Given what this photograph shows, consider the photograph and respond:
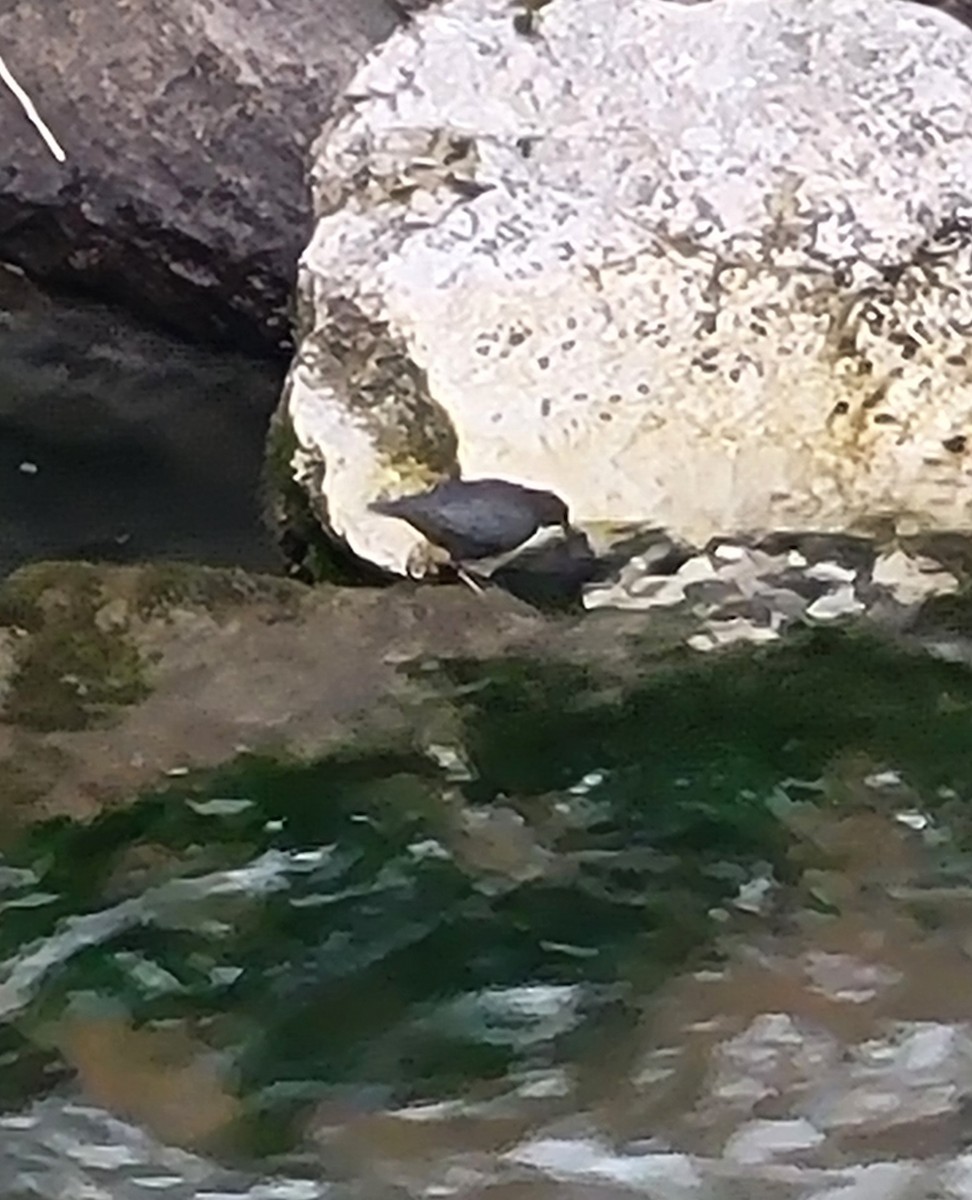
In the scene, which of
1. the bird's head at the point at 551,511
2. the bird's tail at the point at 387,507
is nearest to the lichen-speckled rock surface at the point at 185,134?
the bird's tail at the point at 387,507

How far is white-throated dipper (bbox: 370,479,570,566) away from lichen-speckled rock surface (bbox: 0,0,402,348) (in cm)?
123

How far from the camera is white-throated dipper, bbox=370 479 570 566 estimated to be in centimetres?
350

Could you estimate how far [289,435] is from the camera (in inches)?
148

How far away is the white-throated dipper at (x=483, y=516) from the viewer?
3.50 meters

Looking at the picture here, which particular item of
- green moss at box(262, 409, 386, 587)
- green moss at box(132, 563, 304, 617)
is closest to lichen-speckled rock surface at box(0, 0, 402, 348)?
green moss at box(262, 409, 386, 587)

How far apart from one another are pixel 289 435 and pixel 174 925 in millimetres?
1295

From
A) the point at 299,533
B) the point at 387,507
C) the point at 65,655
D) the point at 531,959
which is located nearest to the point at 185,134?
the point at 299,533

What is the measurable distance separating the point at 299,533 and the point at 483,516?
17.4 inches

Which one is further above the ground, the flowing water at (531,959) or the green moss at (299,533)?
the green moss at (299,533)

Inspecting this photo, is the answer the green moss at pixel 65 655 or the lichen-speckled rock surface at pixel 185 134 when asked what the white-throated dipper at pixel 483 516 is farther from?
the lichen-speckled rock surface at pixel 185 134

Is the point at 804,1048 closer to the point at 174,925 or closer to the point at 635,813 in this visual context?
the point at 635,813

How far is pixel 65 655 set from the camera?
3156 mm

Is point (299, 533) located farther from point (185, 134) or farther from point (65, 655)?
point (185, 134)

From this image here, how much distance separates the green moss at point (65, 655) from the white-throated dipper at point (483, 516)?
1.75 feet
